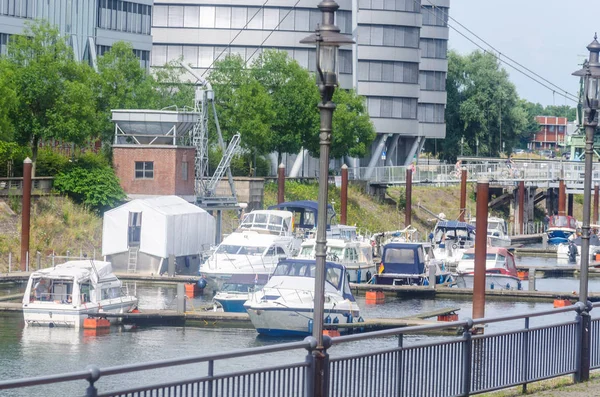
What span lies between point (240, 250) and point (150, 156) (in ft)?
48.5

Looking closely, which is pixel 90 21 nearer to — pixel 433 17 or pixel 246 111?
pixel 246 111

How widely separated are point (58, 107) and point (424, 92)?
228 feet

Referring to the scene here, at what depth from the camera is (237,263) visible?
162 feet

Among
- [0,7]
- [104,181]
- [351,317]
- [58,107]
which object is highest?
[0,7]

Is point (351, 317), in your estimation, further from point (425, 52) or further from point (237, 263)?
point (425, 52)

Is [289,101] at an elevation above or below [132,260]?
above

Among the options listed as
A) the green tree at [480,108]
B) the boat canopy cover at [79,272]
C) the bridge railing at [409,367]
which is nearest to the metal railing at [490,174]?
the green tree at [480,108]

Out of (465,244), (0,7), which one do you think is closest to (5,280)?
(465,244)

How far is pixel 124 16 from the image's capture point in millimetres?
92750

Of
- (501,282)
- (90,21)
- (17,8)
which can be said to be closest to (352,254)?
(501,282)

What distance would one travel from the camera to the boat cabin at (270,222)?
56.6 m

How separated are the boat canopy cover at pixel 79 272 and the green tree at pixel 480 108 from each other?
97.9m

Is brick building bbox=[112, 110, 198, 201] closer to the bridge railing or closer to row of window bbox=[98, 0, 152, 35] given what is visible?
row of window bbox=[98, 0, 152, 35]

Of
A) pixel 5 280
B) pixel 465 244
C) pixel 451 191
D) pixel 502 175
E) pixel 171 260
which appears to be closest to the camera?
pixel 5 280
